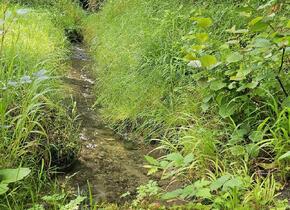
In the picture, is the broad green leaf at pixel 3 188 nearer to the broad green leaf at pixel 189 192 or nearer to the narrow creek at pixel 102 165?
the narrow creek at pixel 102 165

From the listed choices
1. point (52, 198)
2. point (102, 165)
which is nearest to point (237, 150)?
point (102, 165)

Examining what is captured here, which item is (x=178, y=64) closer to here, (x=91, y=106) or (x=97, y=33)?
(x=91, y=106)

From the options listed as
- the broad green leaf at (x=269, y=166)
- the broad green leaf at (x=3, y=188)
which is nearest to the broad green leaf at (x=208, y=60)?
the broad green leaf at (x=269, y=166)

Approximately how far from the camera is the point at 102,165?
10.2 ft

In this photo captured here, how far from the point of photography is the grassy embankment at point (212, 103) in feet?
7.69

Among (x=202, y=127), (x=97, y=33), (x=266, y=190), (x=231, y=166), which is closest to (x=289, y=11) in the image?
(x=202, y=127)

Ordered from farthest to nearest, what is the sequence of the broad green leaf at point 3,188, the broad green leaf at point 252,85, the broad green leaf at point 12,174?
the broad green leaf at point 252,85
the broad green leaf at point 12,174
the broad green leaf at point 3,188

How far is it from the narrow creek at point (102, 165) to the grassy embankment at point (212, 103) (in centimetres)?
19

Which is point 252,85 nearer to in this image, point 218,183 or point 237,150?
point 237,150

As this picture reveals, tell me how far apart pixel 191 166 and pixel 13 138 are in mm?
1197

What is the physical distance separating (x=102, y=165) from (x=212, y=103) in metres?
1.03

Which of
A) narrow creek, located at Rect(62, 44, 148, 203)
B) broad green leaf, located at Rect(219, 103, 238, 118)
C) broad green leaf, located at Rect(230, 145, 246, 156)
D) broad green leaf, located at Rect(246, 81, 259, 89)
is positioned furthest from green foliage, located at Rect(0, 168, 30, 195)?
broad green leaf, located at Rect(246, 81, 259, 89)

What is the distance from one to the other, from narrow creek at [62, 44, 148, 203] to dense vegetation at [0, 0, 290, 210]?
0.42 feet

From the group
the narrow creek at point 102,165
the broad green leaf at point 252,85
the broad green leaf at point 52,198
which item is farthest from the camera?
the narrow creek at point 102,165
